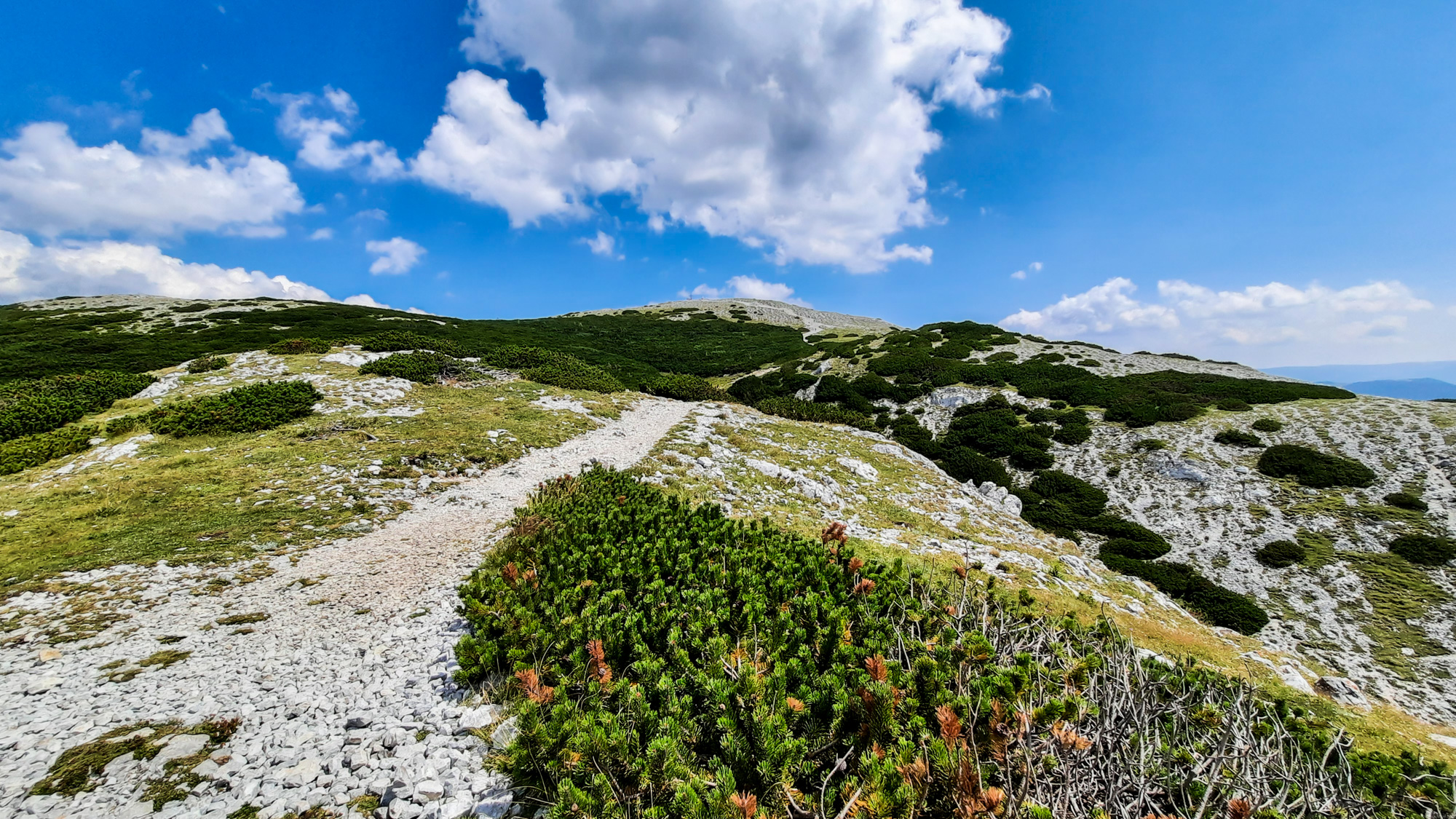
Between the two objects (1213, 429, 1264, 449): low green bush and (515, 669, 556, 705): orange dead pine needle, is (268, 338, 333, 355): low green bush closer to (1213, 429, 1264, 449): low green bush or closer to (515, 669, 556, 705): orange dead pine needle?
(515, 669, 556, 705): orange dead pine needle

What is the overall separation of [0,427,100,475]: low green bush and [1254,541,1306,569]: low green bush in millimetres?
33828

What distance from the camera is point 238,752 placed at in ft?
14.3

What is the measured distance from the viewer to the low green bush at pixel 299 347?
82.7ft

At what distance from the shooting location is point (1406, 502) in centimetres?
1572

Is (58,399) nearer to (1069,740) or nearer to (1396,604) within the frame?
(1069,740)

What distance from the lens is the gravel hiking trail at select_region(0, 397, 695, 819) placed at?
3.91 m

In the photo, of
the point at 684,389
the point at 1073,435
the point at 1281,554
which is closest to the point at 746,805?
the point at 1281,554

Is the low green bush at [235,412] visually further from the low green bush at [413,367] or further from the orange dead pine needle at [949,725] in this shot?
the orange dead pine needle at [949,725]

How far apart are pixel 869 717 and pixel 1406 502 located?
23.7m

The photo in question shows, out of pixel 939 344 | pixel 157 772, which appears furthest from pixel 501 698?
pixel 939 344

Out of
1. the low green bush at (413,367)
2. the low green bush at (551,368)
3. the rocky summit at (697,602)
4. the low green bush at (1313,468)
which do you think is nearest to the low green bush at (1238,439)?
the rocky summit at (697,602)

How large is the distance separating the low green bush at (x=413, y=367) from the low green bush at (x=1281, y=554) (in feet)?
104

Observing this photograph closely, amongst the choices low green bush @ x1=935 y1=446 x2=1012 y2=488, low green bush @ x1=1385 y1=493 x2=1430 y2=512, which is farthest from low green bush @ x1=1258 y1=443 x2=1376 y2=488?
low green bush @ x1=935 y1=446 x2=1012 y2=488

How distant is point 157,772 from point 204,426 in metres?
15.4
